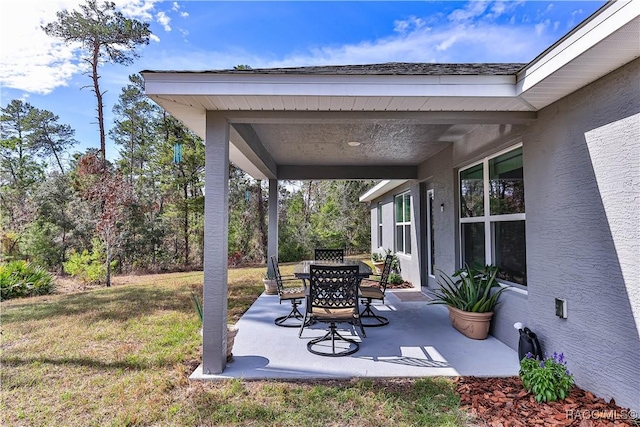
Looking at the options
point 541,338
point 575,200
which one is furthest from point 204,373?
point 575,200

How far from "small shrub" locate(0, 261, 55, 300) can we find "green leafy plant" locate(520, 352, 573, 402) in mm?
10746

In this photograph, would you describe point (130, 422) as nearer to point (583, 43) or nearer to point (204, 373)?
point (204, 373)

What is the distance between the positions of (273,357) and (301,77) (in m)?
3.15

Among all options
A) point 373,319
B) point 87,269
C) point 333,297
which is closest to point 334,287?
point 333,297

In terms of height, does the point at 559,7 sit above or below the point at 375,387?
above

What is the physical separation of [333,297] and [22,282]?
8.88 m

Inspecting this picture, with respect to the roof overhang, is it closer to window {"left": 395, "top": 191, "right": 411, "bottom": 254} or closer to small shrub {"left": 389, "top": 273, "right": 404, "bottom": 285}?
window {"left": 395, "top": 191, "right": 411, "bottom": 254}

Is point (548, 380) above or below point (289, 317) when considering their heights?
above

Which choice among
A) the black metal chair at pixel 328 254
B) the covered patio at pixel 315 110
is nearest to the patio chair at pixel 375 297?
the covered patio at pixel 315 110

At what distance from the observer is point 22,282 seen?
26.8 ft

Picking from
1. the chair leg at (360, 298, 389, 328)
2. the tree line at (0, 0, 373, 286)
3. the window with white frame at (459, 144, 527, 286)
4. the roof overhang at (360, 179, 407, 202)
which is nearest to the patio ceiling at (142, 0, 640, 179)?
the window with white frame at (459, 144, 527, 286)

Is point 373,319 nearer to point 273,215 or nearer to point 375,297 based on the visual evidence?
point 375,297

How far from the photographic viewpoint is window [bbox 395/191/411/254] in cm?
925

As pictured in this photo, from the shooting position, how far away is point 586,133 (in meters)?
2.85
